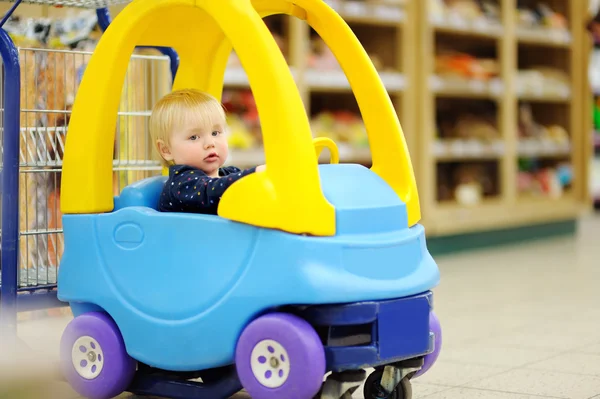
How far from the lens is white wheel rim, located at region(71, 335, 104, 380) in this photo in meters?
2.07

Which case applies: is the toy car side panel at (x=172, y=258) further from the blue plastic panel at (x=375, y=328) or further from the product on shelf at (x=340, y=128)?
the product on shelf at (x=340, y=128)

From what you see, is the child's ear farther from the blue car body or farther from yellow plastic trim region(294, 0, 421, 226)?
yellow plastic trim region(294, 0, 421, 226)

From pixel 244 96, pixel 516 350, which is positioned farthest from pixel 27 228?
pixel 244 96

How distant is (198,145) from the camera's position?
6.80ft

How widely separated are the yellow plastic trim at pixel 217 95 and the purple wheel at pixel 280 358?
7.5 inches

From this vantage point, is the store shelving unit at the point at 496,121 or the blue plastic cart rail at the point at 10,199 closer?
the blue plastic cart rail at the point at 10,199

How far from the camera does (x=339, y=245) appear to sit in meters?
1.82

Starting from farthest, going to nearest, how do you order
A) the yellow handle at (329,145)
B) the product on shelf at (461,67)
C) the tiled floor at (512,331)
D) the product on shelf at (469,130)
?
the product on shelf at (469,130) → the product on shelf at (461,67) → the tiled floor at (512,331) → the yellow handle at (329,145)

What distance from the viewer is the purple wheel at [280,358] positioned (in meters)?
1.76

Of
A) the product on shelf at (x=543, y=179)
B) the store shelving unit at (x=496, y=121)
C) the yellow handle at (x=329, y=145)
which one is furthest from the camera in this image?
the product on shelf at (x=543, y=179)

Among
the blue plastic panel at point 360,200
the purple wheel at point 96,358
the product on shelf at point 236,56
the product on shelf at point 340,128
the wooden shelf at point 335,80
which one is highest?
the product on shelf at point 236,56

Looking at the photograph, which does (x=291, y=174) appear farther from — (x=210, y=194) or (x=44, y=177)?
(x=44, y=177)

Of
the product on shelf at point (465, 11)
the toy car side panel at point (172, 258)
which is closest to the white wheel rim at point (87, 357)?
the toy car side panel at point (172, 258)

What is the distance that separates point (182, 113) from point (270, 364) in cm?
60
